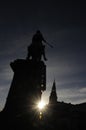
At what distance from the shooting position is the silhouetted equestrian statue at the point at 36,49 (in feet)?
53.2

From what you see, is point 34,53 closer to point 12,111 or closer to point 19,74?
point 19,74

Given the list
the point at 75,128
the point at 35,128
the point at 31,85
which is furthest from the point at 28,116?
the point at 75,128

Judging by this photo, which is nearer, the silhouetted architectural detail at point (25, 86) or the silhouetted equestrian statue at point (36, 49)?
the silhouetted architectural detail at point (25, 86)

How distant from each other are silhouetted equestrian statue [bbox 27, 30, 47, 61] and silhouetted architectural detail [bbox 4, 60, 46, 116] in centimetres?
117

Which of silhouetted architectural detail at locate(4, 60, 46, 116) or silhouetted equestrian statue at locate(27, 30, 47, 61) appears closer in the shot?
silhouetted architectural detail at locate(4, 60, 46, 116)

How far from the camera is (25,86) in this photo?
46.6 ft

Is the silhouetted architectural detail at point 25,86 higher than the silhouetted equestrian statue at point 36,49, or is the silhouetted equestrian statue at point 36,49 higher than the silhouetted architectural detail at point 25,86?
the silhouetted equestrian statue at point 36,49

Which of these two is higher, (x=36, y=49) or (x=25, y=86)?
(x=36, y=49)

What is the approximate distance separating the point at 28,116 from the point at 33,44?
623 cm

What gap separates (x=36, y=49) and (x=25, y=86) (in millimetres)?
3586

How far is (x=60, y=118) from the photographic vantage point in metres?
40.2

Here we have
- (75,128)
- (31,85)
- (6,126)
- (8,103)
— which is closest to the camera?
(6,126)

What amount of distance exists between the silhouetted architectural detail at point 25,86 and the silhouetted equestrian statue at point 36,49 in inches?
Result: 46.1

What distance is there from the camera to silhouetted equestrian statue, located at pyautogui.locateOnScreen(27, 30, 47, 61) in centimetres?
1620
